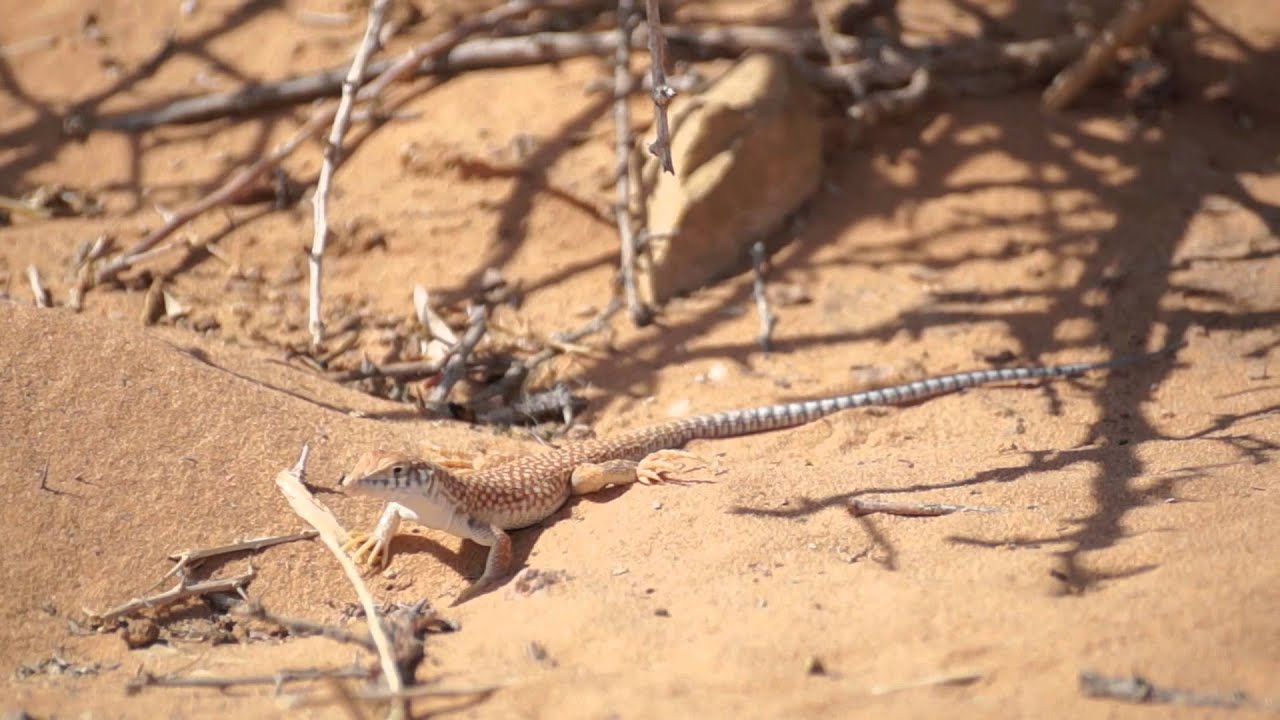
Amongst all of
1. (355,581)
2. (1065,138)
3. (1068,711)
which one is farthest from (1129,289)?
(355,581)

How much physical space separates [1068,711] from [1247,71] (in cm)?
711

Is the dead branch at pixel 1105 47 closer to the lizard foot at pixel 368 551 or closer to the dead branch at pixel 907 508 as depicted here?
the dead branch at pixel 907 508

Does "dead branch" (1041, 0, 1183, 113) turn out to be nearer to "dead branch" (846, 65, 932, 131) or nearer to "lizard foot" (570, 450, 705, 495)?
"dead branch" (846, 65, 932, 131)

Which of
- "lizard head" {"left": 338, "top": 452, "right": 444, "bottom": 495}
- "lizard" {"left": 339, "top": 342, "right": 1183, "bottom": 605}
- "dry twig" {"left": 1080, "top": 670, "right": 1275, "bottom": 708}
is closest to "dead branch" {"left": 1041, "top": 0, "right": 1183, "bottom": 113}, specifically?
"lizard" {"left": 339, "top": 342, "right": 1183, "bottom": 605}

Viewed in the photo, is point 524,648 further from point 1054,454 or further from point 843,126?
point 843,126

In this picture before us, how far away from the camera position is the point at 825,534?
444 centimetres

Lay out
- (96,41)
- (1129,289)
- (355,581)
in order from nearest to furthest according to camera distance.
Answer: (355,581) → (1129,289) → (96,41)

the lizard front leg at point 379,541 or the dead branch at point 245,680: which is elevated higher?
the dead branch at point 245,680

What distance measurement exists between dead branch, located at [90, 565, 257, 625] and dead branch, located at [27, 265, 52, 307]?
2.93 m

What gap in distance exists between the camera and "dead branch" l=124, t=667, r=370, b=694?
3592mm

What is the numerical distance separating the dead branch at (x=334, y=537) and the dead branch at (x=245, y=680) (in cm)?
11

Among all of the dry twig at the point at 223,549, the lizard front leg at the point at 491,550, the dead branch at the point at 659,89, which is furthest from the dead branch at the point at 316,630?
the dead branch at the point at 659,89

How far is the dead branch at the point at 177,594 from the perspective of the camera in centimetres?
416

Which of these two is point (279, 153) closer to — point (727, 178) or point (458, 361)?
point (458, 361)
